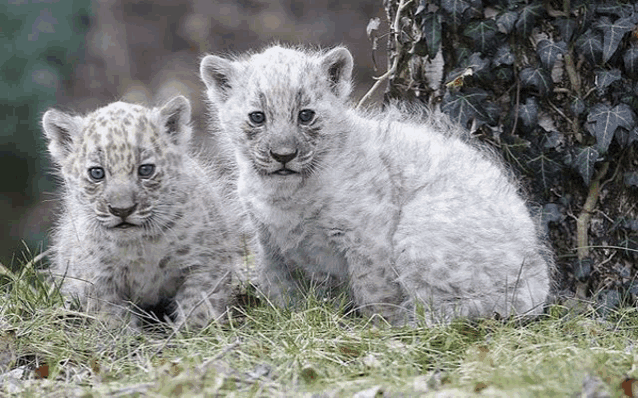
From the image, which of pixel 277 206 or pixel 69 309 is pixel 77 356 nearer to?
pixel 69 309

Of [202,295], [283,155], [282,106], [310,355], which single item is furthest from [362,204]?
[310,355]

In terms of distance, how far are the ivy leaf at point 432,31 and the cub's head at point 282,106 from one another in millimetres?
723

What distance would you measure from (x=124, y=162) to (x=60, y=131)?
65cm

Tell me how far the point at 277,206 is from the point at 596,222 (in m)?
2.11

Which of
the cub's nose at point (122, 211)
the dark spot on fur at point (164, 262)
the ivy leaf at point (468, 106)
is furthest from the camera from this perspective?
the ivy leaf at point (468, 106)

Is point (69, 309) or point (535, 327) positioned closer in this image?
point (535, 327)

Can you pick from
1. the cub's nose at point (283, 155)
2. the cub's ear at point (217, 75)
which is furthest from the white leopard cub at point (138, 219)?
the cub's nose at point (283, 155)

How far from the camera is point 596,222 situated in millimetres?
7137

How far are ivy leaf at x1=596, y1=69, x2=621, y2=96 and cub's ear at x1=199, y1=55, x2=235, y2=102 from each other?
2.23m

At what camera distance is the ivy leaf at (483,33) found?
6.98 m

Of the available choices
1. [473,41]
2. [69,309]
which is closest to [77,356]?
[69,309]

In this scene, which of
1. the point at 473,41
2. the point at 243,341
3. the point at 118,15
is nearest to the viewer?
the point at 243,341

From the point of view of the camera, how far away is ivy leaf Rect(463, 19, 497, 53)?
6984 millimetres

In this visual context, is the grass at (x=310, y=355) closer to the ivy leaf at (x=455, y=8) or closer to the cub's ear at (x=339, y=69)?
the cub's ear at (x=339, y=69)
